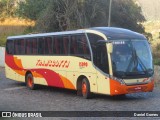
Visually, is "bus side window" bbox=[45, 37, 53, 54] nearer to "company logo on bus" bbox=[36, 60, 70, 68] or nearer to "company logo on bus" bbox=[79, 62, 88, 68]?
"company logo on bus" bbox=[36, 60, 70, 68]

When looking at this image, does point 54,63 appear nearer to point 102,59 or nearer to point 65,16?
point 102,59

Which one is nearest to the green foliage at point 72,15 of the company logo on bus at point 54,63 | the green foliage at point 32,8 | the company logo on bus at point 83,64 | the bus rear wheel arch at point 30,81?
the green foliage at point 32,8

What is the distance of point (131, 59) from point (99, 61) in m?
1.24

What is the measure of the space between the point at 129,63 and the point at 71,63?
3.12 m

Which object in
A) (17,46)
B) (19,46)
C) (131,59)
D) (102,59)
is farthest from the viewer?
(17,46)

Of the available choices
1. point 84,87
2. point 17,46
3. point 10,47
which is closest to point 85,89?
point 84,87

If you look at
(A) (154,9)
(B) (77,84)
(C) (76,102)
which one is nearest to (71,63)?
(B) (77,84)

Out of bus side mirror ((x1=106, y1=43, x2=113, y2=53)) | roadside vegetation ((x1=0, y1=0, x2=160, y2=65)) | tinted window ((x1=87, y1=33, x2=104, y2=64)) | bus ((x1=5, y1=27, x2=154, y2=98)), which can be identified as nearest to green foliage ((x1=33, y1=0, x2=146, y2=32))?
roadside vegetation ((x1=0, y1=0, x2=160, y2=65))

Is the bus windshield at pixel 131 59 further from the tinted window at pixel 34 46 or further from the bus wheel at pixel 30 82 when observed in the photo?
the bus wheel at pixel 30 82

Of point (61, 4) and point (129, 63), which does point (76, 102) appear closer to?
point (129, 63)

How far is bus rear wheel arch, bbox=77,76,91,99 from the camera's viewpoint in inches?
726

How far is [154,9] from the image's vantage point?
282 ft

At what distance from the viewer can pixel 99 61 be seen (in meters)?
17.8

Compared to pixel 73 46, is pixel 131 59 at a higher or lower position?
lower
